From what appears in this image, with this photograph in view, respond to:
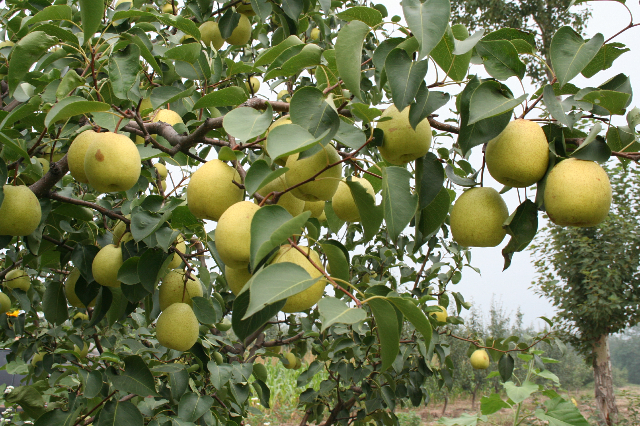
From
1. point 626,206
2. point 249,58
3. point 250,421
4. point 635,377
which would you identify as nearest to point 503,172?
point 249,58

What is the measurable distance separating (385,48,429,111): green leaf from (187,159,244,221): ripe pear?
38cm

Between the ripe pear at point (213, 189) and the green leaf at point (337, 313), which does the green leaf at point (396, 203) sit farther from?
the ripe pear at point (213, 189)

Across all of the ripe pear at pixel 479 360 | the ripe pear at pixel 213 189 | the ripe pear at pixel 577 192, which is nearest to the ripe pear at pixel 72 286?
the ripe pear at pixel 213 189

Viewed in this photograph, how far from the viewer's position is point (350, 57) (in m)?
0.69

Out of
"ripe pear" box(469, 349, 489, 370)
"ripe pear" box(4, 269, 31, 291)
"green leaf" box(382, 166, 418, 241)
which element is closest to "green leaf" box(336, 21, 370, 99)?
"green leaf" box(382, 166, 418, 241)

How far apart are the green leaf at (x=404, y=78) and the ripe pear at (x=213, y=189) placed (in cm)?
38

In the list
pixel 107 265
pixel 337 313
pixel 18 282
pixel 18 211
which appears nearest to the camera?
pixel 337 313

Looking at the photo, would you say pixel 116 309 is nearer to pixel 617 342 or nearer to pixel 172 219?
pixel 172 219

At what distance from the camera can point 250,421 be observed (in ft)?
19.3

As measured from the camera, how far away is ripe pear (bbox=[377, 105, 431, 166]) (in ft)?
2.63

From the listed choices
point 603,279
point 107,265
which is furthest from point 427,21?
point 603,279

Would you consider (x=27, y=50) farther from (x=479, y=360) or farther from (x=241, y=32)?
(x=479, y=360)

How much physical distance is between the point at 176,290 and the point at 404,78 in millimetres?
953

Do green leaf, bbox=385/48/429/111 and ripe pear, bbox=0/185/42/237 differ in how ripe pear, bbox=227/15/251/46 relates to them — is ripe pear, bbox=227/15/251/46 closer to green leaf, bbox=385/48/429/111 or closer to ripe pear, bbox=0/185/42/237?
ripe pear, bbox=0/185/42/237
